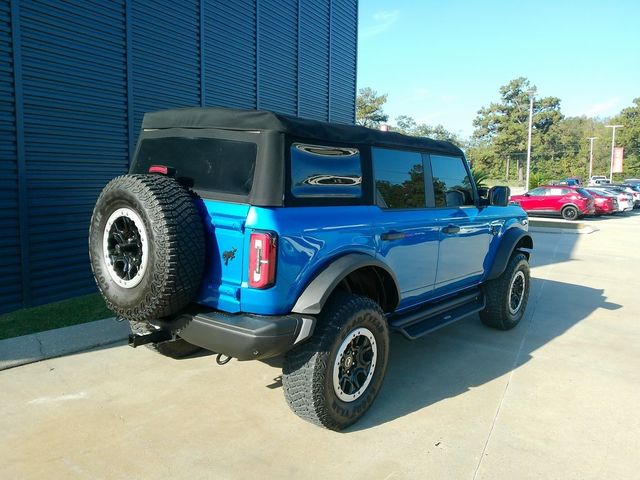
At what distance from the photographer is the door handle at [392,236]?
3657 mm

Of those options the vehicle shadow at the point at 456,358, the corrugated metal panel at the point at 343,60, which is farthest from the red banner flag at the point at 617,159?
the vehicle shadow at the point at 456,358

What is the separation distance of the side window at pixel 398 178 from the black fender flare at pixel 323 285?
2.33 feet

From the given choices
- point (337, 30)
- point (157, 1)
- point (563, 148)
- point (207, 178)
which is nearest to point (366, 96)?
point (563, 148)

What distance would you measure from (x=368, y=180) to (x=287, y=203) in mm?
916

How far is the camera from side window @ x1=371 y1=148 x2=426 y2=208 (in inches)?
151

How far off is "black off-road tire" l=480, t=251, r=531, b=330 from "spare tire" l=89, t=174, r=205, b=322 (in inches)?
143

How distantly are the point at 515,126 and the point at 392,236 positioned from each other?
73.8 metres

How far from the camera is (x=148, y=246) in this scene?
113 inches

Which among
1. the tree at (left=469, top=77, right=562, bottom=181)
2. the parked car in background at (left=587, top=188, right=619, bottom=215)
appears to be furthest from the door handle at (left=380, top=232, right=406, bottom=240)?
the tree at (left=469, top=77, right=562, bottom=181)

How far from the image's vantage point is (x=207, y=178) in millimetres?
3273

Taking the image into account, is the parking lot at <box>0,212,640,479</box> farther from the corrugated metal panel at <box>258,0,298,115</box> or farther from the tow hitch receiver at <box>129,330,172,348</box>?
the corrugated metal panel at <box>258,0,298,115</box>

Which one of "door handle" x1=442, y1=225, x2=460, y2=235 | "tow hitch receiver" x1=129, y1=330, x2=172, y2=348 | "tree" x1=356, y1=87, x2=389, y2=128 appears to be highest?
"tree" x1=356, y1=87, x2=389, y2=128

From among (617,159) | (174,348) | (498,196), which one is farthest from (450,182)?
(617,159)

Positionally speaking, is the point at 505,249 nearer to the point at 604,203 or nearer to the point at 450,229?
the point at 450,229
